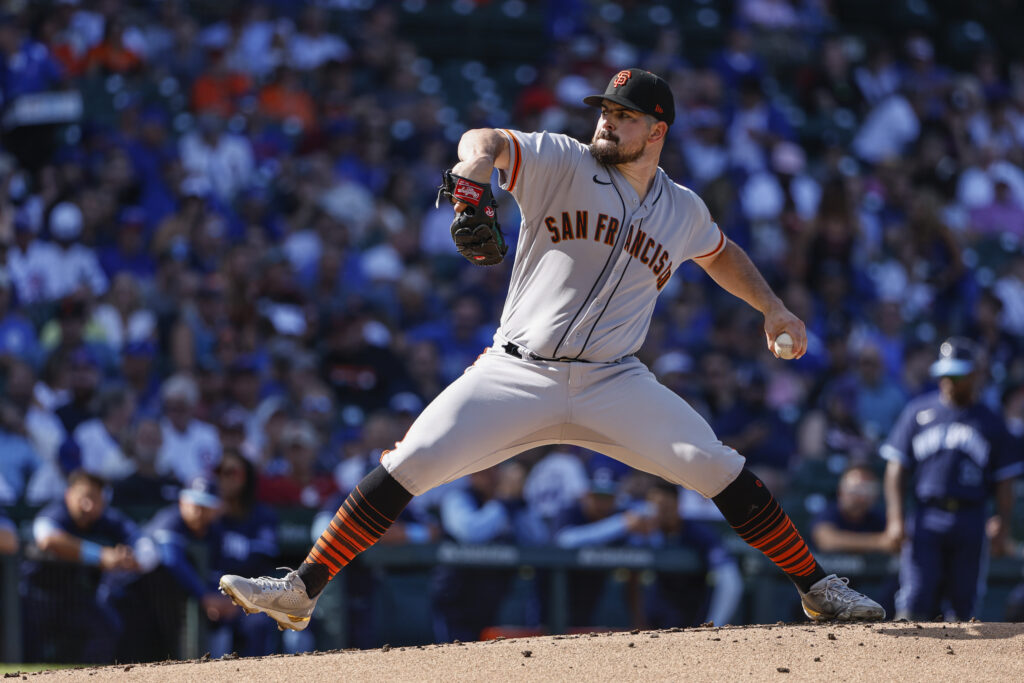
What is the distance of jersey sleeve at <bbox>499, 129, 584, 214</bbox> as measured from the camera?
420 cm

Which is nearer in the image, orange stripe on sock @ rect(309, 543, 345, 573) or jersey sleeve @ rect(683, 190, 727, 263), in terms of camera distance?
orange stripe on sock @ rect(309, 543, 345, 573)

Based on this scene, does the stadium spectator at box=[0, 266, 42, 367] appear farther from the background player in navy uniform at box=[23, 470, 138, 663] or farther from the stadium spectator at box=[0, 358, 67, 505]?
the background player in navy uniform at box=[23, 470, 138, 663]

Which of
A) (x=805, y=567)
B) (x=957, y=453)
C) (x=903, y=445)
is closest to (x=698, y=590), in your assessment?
(x=903, y=445)

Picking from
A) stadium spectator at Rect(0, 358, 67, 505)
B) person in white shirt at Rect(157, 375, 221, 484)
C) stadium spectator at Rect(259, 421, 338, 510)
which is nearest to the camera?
stadium spectator at Rect(259, 421, 338, 510)

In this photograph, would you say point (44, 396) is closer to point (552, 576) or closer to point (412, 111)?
point (552, 576)

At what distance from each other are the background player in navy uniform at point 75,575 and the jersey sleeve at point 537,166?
3.69m

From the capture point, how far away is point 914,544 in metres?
7.25

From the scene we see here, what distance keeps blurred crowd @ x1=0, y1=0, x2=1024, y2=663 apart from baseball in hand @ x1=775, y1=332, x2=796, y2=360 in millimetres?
3360

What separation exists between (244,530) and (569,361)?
3506 millimetres

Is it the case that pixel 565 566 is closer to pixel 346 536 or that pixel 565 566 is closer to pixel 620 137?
pixel 346 536

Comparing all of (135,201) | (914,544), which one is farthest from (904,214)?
(135,201)

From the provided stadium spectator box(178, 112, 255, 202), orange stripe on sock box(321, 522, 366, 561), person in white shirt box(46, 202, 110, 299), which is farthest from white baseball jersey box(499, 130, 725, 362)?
stadium spectator box(178, 112, 255, 202)

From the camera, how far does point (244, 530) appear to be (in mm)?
7199

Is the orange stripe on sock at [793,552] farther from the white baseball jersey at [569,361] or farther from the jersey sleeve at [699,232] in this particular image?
the jersey sleeve at [699,232]
